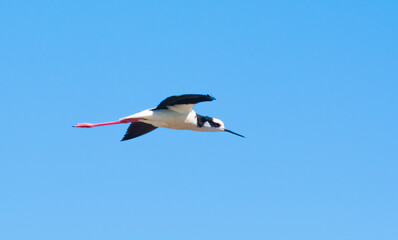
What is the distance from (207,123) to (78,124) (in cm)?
341

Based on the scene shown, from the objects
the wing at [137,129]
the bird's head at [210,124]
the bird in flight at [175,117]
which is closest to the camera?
the bird in flight at [175,117]

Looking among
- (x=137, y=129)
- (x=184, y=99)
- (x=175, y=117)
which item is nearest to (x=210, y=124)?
(x=175, y=117)

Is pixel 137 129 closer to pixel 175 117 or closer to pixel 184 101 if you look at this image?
pixel 175 117

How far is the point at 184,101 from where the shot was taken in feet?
58.3

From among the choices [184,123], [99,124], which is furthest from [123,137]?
[184,123]

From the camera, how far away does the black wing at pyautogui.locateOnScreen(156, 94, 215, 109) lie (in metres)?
17.2

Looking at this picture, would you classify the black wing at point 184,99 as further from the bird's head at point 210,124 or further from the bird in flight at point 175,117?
the bird's head at point 210,124

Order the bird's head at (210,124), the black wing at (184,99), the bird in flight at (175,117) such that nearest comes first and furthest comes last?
1. the black wing at (184,99)
2. the bird in flight at (175,117)
3. the bird's head at (210,124)

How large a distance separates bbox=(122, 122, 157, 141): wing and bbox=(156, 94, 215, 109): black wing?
1.75 meters

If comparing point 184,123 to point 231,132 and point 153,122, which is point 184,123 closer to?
point 153,122

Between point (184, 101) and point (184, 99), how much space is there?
0.15 meters

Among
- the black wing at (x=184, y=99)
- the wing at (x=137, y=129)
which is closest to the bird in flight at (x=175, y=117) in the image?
the black wing at (x=184, y=99)

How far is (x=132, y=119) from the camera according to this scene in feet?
61.0

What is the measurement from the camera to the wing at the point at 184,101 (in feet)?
56.7
